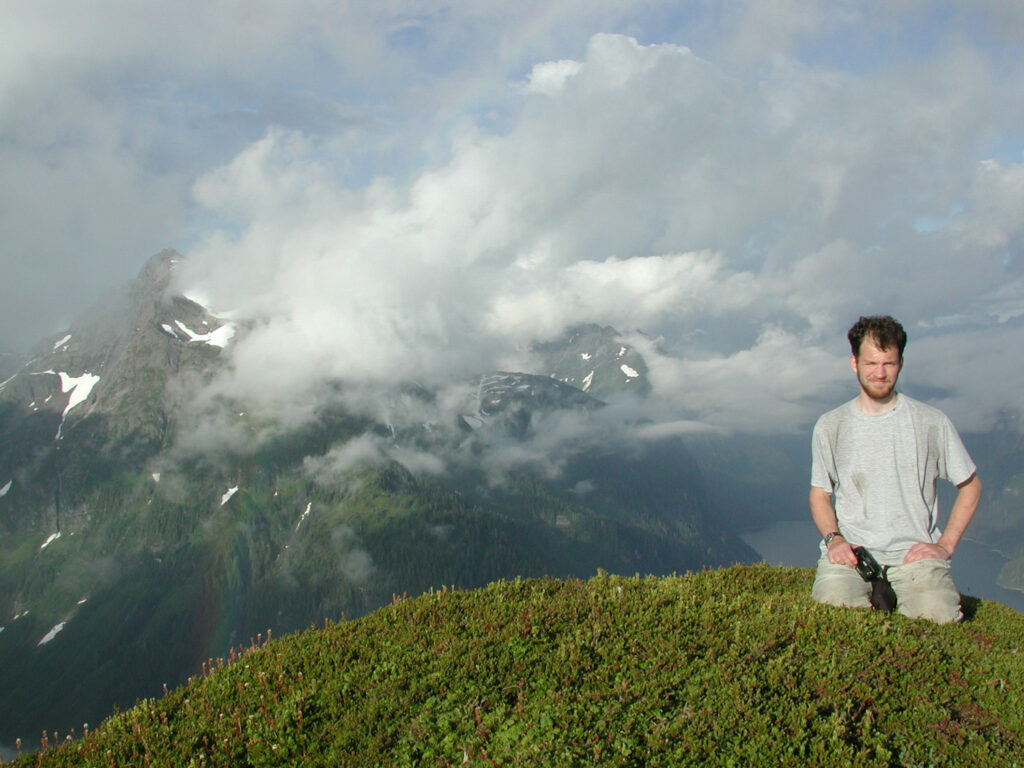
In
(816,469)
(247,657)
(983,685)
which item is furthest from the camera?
(816,469)

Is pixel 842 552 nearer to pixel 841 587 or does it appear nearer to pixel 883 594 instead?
pixel 841 587

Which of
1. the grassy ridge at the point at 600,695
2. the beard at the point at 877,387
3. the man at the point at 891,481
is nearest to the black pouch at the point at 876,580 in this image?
the man at the point at 891,481

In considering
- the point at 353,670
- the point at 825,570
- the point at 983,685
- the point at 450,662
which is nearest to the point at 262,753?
the point at 353,670

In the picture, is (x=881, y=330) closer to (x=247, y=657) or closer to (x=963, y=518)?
(x=963, y=518)

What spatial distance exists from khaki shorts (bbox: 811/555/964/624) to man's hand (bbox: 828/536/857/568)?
216 millimetres

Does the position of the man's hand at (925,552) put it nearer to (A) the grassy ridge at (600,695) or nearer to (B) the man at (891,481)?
(B) the man at (891,481)

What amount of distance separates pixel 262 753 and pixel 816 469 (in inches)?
353

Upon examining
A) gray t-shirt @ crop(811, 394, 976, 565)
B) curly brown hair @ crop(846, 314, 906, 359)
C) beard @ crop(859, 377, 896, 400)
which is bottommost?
gray t-shirt @ crop(811, 394, 976, 565)

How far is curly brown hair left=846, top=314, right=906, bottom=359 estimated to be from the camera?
9.39 metres

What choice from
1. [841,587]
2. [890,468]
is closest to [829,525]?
[841,587]

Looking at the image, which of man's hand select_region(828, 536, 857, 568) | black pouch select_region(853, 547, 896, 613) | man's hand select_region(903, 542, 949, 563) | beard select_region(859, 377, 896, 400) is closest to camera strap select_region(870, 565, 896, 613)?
black pouch select_region(853, 547, 896, 613)

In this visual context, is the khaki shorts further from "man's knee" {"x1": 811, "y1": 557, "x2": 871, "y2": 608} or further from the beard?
the beard

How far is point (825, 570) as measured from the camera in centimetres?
1062

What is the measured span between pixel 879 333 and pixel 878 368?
529 millimetres
